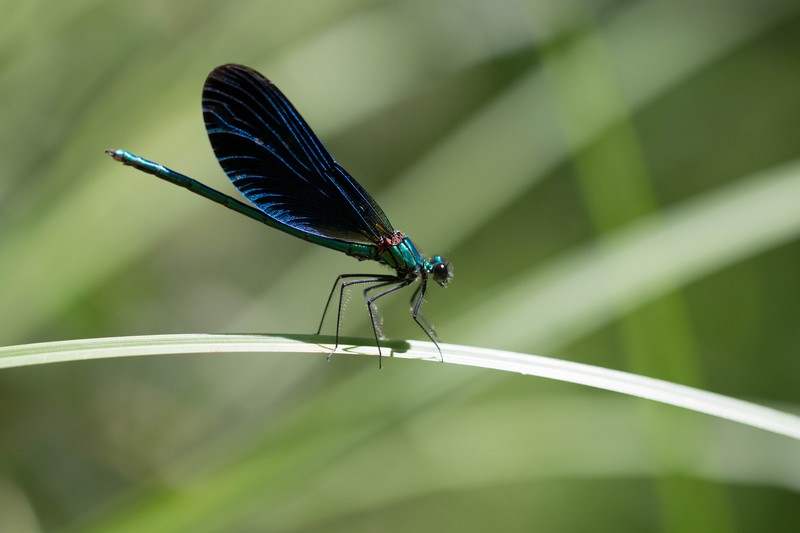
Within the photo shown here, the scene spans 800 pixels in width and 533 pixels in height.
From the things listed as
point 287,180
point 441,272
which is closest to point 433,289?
point 441,272

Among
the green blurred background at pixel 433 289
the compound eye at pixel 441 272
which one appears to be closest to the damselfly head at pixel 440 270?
the compound eye at pixel 441 272

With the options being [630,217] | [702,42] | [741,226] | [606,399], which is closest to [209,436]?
[606,399]

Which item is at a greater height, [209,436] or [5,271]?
[5,271]

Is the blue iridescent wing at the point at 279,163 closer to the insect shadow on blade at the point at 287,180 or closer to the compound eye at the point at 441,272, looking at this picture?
the insect shadow on blade at the point at 287,180

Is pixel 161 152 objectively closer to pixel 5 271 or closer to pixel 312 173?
pixel 5 271

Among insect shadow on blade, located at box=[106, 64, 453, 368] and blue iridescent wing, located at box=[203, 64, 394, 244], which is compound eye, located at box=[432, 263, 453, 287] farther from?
blue iridescent wing, located at box=[203, 64, 394, 244]

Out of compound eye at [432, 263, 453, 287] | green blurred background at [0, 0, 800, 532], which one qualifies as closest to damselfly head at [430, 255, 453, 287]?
compound eye at [432, 263, 453, 287]

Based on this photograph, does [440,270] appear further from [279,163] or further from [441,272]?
[279,163]
